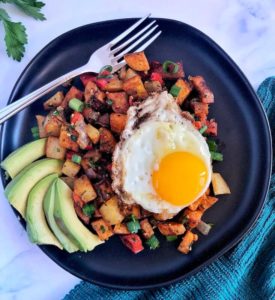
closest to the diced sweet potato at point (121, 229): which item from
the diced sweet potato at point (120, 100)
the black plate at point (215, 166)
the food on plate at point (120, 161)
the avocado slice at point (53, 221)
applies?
the food on plate at point (120, 161)

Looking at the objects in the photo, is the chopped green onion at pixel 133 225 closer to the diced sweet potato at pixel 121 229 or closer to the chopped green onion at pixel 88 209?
the diced sweet potato at pixel 121 229

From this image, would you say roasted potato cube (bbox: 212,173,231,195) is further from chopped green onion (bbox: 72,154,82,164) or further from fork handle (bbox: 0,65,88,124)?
fork handle (bbox: 0,65,88,124)

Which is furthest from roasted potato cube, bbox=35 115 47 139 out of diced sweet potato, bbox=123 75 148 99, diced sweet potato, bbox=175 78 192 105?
diced sweet potato, bbox=175 78 192 105

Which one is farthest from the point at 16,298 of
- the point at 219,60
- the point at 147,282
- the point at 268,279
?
the point at 219,60

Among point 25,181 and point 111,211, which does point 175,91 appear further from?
point 25,181

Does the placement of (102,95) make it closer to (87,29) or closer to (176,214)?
(87,29)

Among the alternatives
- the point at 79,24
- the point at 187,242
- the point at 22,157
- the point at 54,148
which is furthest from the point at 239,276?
the point at 79,24
